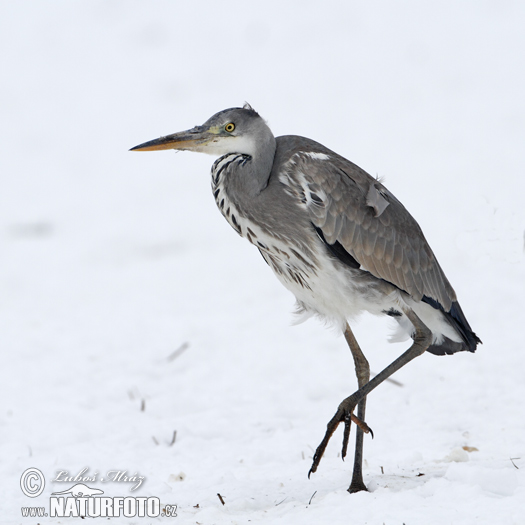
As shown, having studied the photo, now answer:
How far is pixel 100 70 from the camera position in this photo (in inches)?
575

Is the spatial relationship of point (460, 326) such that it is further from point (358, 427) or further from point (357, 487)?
point (357, 487)

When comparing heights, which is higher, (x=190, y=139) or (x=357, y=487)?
(x=190, y=139)

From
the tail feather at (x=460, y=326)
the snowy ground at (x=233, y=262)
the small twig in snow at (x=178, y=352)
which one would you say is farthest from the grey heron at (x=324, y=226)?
the small twig in snow at (x=178, y=352)

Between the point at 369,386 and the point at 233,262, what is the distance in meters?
5.03

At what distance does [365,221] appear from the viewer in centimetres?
394

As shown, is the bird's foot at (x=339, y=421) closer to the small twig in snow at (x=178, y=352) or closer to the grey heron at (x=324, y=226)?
the grey heron at (x=324, y=226)

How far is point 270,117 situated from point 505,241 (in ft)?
22.9

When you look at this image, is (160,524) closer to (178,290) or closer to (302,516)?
(302,516)

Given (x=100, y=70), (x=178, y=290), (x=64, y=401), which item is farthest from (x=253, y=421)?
(x=100, y=70)

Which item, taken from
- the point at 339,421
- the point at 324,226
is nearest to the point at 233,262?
the point at 324,226

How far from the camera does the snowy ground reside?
14.4 feet

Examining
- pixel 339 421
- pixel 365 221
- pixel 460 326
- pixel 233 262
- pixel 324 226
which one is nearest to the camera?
pixel 339 421

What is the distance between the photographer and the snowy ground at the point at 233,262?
439cm

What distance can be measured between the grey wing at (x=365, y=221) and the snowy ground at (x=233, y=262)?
1080 mm
